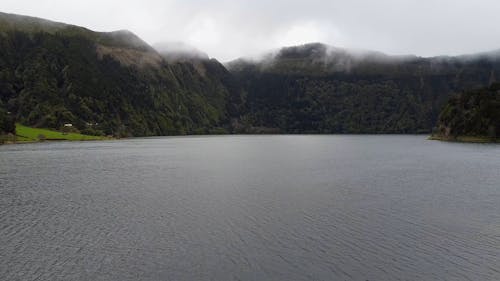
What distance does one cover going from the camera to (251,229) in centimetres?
4806

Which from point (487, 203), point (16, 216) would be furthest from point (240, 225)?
point (487, 203)

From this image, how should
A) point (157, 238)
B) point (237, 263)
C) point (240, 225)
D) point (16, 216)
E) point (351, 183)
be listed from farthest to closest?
point (351, 183)
point (16, 216)
point (240, 225)
point (157, 238)
point (237, 263)

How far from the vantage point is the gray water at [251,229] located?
34.8m

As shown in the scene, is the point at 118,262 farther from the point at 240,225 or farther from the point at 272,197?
the point at 272,197

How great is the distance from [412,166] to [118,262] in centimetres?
10150

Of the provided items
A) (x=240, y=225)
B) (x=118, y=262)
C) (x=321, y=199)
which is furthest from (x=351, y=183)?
(x=118, y=262)

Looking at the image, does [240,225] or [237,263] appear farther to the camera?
[240,225]

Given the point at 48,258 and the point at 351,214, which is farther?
the point at 351,214

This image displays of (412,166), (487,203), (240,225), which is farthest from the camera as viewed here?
(412,166)

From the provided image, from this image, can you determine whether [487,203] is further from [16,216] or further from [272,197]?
[16,216]

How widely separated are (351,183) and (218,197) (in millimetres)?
30053

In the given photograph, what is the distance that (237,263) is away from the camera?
36312 millimetres

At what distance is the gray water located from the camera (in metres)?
34.8

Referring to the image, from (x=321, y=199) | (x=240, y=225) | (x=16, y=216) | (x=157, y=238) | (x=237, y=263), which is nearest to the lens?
(x=237, y=263)
